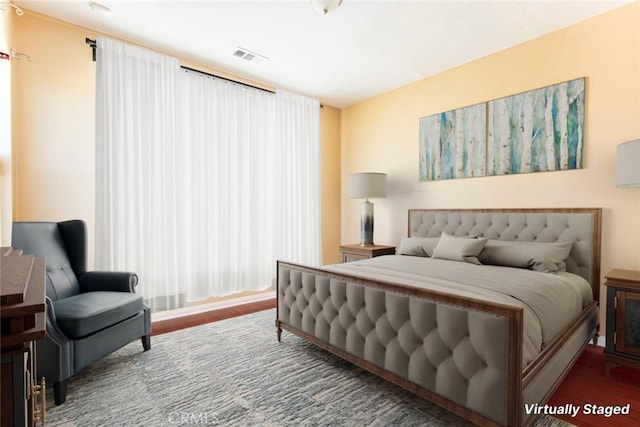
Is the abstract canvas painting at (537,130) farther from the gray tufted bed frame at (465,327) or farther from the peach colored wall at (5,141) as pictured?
the peach colored wall at (5,141)

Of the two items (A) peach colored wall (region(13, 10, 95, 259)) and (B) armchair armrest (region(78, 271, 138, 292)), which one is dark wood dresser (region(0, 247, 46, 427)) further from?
(A) peach colored wall (region(13, 10, 95, 259))

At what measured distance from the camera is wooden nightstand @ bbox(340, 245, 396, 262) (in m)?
4.02

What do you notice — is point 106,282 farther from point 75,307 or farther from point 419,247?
point 419,247

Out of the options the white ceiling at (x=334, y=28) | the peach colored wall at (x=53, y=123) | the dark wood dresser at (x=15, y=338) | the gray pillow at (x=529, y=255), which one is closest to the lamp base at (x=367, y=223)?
the gray pillow at (x=529, y=255)

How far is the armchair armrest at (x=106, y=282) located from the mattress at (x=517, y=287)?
1694 millimetres

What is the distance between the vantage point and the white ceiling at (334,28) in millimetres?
2617

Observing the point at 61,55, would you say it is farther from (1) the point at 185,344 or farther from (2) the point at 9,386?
(2) the point at 9,386

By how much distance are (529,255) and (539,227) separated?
56 cm

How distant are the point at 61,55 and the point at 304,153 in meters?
2.86

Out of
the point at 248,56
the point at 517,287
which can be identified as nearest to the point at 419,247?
the point at 517,287

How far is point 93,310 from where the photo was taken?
2045 millimetres

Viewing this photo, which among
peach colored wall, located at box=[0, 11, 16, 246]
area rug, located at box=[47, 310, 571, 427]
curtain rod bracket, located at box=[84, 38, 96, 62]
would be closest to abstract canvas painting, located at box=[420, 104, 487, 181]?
area rug, located at box=[47, 310, 571, 427]

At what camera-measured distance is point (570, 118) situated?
287cm

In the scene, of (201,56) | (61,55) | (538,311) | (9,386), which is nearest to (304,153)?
(201,56)
